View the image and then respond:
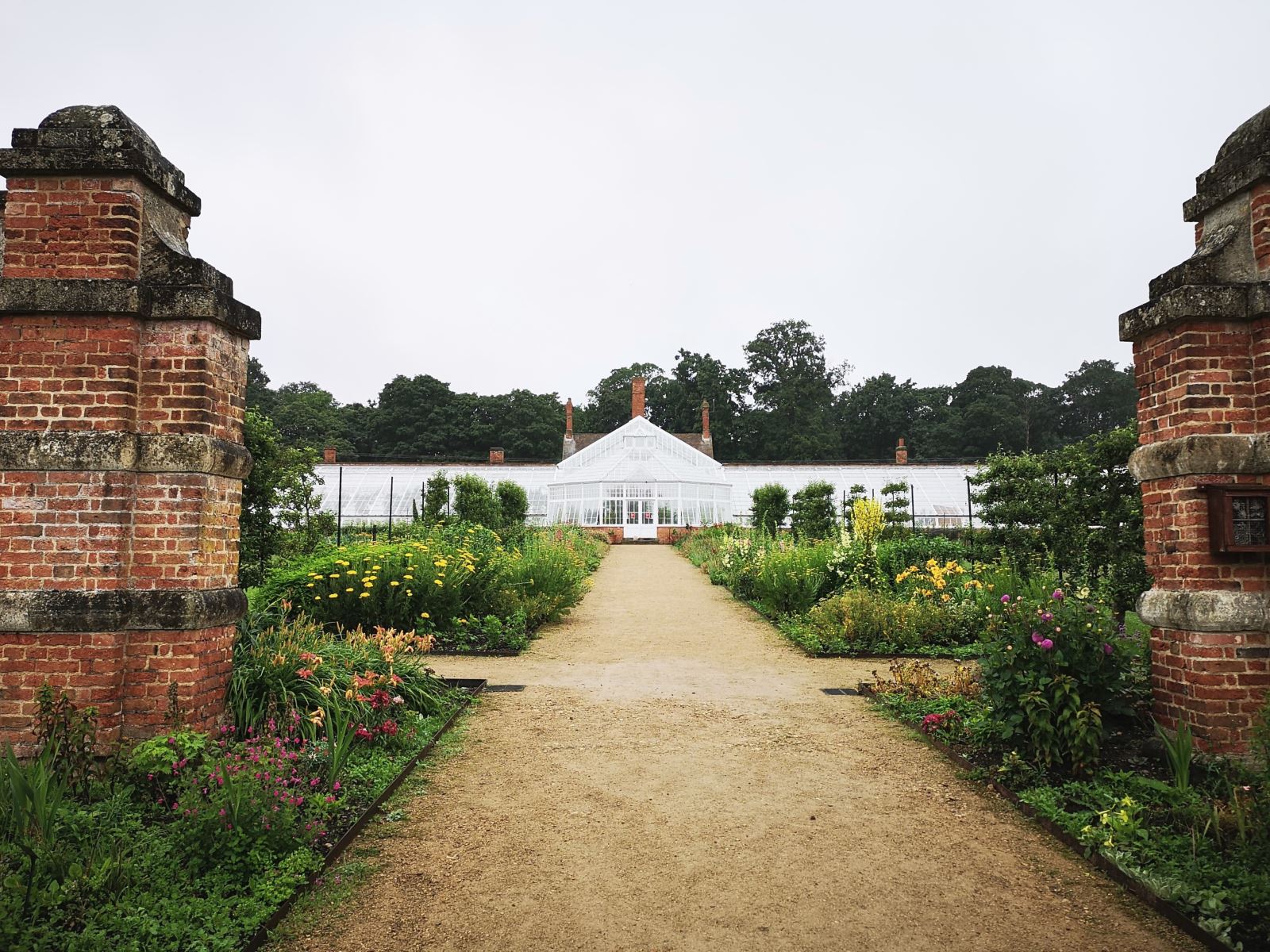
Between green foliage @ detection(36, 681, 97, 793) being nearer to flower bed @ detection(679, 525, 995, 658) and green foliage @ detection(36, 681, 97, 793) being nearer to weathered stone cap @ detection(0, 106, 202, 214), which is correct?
weathered stone cap @ detection(0, 106, 202, 214)

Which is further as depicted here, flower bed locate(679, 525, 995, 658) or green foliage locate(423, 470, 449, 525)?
green foliage locate(423, 470, 449, 525)

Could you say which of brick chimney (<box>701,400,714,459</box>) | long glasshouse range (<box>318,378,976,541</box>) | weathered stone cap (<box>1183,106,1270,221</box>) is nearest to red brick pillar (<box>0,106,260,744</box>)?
weathered stone cap (<box>1183,106,1270,221</box>)

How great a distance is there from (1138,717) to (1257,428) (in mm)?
1871

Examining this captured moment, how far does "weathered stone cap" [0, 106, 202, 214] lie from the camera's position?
14.2 ft

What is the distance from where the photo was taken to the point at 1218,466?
430 cm

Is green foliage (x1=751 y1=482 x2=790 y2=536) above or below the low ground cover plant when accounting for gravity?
above

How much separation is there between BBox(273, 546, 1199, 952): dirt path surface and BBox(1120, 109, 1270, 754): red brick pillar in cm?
137

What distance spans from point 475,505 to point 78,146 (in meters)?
17.2

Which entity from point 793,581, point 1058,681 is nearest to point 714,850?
point 1058,681

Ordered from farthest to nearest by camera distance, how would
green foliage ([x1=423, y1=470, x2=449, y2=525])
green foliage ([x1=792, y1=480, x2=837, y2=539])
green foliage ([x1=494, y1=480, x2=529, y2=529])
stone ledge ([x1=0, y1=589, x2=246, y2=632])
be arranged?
green foliage ([x1=494, y1=480, x2=529, y2=529]), green foliage ([x1=792, y1=480, x2=837, y2=539]), green foliage ([x1=423, y1=470, x2=449, y2=525]), stone ledge ([x1=0, y1=589, x2=246, y2=632])

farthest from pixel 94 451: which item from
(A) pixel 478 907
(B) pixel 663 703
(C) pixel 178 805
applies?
(B) pixel 663 703

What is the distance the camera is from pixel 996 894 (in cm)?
335

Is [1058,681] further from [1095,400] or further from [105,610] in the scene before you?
[1095,400]

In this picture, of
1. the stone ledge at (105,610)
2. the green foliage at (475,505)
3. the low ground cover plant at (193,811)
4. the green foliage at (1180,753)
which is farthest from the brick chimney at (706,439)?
the stone ledge at (105,610)
